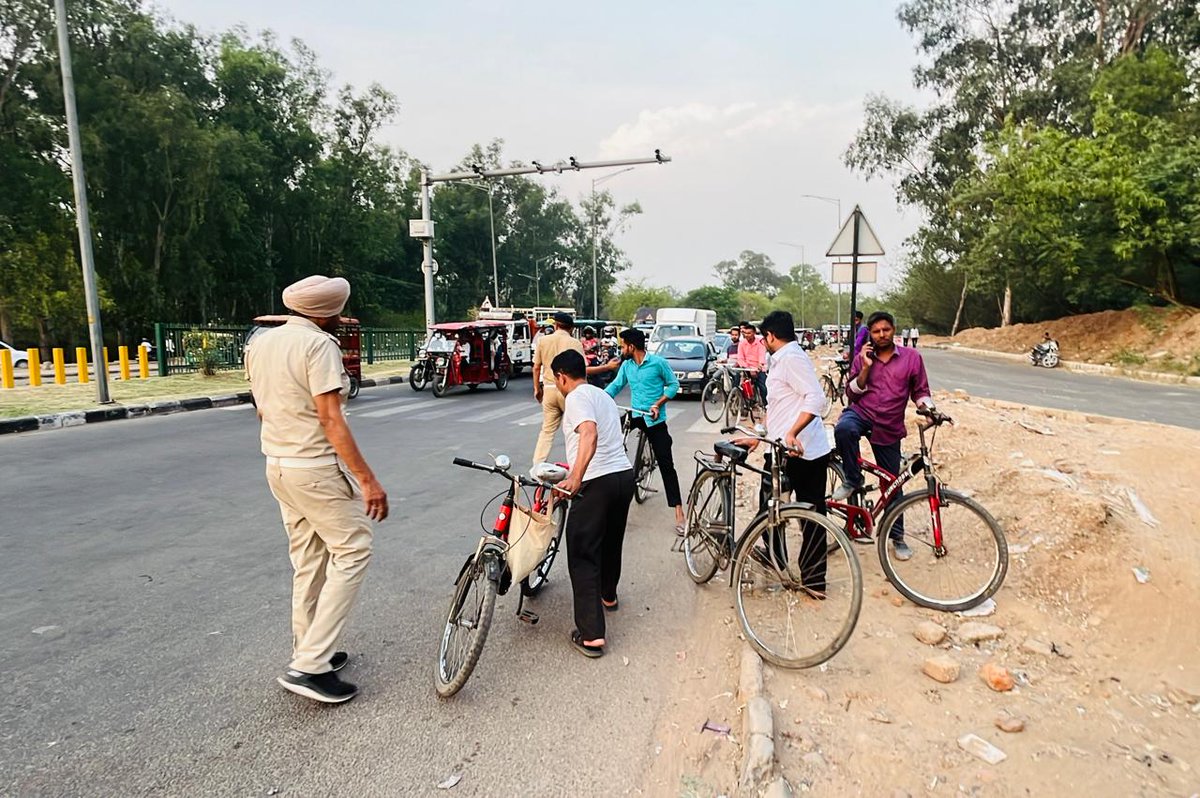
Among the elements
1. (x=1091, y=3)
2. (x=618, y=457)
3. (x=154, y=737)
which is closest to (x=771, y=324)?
(x=618, y=457)

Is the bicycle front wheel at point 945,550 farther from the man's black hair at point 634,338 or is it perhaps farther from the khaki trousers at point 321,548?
the khaki trousers at point 321,548

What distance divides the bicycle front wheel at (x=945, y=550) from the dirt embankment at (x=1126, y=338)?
75.0 feet

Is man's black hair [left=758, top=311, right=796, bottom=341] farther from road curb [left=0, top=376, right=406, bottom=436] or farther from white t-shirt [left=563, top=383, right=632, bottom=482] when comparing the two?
road curb [left=0, top=376, right=406, bottom=436]

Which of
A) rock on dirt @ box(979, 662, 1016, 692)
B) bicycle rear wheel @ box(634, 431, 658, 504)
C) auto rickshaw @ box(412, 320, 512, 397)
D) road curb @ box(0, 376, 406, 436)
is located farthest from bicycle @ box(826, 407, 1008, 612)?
auto rickshaw @ box(412, 320, 512, 397)

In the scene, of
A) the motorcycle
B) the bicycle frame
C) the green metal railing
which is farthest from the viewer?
the motorcycle

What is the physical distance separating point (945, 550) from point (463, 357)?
1422 cm

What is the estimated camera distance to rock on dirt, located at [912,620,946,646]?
3871 mm

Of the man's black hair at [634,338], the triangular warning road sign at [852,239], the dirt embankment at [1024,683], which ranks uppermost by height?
the triangular warning road sign at [852,239]

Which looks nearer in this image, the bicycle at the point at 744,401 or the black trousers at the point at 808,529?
the black trousers at the point at 808,529

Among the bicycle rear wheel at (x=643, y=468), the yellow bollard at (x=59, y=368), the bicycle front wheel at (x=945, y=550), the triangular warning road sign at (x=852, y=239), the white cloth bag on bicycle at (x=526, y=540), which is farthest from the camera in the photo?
the yellow bollard at (x=59, y=368)

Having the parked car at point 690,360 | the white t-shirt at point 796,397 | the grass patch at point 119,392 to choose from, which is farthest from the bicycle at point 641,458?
the grass patch at point 119,392

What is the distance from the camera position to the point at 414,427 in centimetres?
1180

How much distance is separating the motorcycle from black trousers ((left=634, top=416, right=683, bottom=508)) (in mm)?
26505

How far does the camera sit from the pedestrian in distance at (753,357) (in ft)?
41.2
